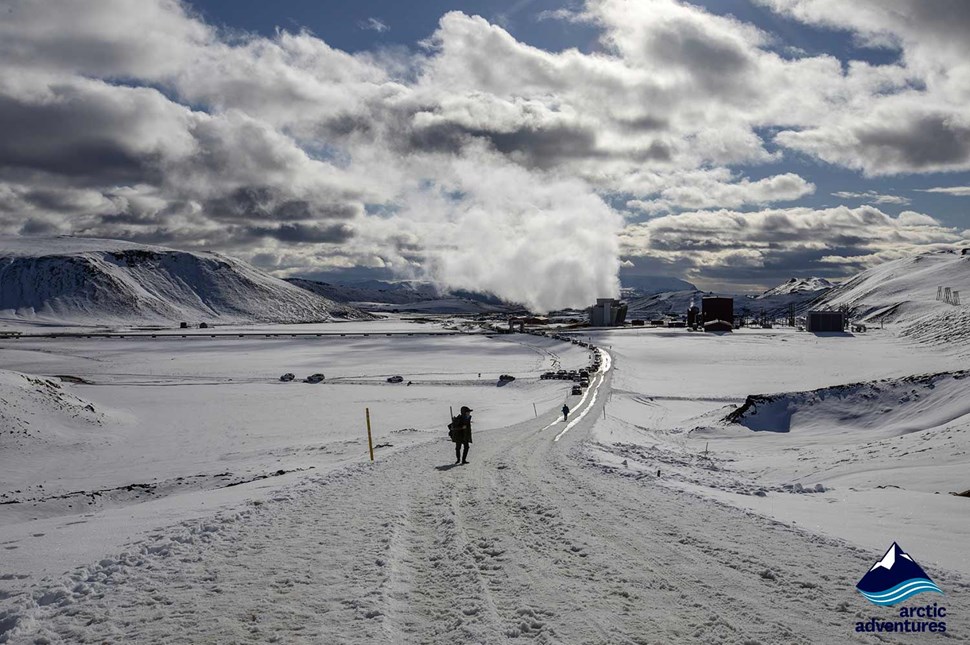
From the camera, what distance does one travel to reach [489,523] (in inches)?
438

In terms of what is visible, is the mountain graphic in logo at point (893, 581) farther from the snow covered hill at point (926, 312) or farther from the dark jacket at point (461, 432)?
the snow covered hill at point (926, 312)

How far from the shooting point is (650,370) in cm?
6531

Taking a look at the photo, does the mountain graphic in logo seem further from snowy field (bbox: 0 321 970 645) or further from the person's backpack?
the person's backpack

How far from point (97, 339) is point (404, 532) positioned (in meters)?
135

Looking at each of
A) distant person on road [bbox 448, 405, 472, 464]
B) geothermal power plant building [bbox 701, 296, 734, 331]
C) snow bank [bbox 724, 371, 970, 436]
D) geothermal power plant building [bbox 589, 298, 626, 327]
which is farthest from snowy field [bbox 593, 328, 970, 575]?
geothermal power plant building [bbox 589, 298, 626, 327]

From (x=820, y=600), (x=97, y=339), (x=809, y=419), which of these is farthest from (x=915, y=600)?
(x=97, y=339)

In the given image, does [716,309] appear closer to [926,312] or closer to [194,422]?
[926,312]

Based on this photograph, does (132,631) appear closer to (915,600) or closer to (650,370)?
(915,600)

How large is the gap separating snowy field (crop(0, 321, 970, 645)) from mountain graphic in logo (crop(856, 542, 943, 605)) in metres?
0.20

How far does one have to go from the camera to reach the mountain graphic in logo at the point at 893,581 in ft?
25.1

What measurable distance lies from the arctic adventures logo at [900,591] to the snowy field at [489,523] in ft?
0.58

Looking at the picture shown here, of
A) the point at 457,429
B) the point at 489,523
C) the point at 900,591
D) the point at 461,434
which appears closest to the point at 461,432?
the point at 461,434

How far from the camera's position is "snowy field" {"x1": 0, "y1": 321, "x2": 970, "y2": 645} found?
7234mm

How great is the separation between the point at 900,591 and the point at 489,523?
5908mm
